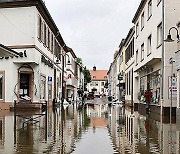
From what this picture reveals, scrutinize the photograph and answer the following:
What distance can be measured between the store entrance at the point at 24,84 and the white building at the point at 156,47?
9.88m

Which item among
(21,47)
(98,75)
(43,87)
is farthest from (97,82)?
(21,47)

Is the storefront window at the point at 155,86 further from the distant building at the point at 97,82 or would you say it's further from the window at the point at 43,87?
the distant building at the point at 97,82

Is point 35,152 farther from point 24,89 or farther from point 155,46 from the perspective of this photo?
point 24,89

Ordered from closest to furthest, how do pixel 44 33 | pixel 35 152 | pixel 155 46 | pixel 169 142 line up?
pixel 35 152 < pixel 169 142 < pixel 155 46 < pixel 44 33

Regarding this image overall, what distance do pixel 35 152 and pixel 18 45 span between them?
21739mm

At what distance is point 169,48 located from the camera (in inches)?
918

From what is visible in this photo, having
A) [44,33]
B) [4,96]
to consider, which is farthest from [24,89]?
[44,33]

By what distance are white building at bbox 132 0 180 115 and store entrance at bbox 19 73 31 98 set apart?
988 cm

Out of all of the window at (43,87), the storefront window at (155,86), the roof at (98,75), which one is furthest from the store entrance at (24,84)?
the roof at (98,75)

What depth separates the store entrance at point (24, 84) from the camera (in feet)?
102

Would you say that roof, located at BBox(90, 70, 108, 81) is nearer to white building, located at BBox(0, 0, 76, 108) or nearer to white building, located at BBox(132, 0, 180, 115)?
white building, located at BBox(132, 0, 180, 115)

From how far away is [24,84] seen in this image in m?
31.4

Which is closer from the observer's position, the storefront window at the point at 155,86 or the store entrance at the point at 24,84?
the storefront window at the point at 155,86

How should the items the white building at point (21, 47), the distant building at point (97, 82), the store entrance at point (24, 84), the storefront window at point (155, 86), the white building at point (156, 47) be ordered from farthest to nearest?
the distant building at point (97, 82), the store entrance at point (24, 84), the white building at point (21, 47), the storefront window at point (155, 86), the white building at point (156, 47)
